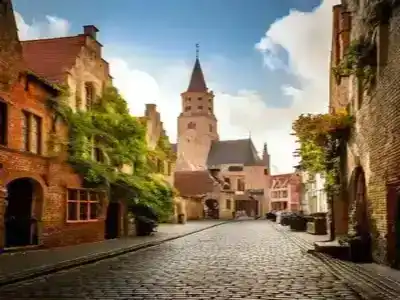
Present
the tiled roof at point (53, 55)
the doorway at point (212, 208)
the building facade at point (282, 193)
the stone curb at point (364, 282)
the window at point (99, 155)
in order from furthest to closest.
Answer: the building facade at point (282, 193), the doorway at point (212, 208), the window at point (99, 155), the tiled roof at point (53, 55), the stone curb at point (364, 282)

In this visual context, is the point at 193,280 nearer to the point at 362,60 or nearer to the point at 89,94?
the point at 362,60

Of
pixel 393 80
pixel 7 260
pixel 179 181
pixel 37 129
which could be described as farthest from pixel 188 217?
pixel 393 80

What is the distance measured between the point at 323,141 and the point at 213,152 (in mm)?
83765

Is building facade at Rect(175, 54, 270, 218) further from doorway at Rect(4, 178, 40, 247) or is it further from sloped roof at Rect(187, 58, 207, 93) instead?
doorway at Rect(4, 178, 40, 247)

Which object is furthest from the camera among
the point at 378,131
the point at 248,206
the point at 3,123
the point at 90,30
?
the point at 248,206

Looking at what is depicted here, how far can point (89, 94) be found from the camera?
25453 millimetres

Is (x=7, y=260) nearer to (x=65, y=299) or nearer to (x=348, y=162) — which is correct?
(x=65, y=299)

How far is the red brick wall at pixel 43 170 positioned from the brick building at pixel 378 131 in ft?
34.0

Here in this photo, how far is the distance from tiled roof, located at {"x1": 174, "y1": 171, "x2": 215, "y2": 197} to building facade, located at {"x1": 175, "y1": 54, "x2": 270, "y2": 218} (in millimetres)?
17578

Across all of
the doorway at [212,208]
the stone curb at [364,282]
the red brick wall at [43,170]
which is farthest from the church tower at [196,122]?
the stone curb at [364,282]

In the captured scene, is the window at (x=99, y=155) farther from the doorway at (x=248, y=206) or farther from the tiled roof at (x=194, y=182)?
the doorway at (x=248, y=206)

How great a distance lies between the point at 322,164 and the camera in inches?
907

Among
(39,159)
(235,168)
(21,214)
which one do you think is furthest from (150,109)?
(235,168)

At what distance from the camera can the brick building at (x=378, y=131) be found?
40.5 ft
